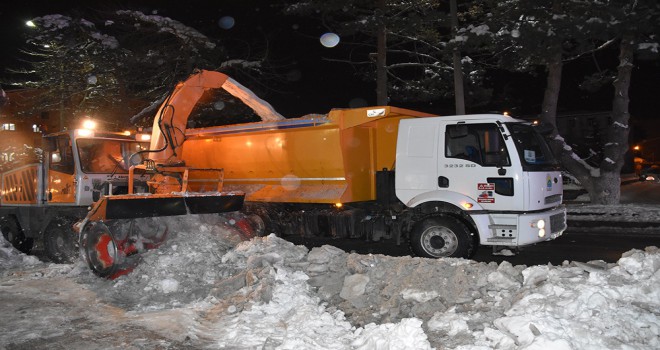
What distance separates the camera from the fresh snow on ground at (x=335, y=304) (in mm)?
4594

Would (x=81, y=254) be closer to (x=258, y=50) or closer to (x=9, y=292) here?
(x=9, y=292)

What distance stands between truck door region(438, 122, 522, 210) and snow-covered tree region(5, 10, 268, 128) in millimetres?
12844

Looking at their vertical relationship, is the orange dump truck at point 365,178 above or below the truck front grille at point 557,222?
above

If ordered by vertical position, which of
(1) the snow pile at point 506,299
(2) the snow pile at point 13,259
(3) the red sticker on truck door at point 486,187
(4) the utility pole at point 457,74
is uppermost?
(4) the utility pole at point 457,74

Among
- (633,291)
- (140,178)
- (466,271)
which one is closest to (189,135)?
(140,178)

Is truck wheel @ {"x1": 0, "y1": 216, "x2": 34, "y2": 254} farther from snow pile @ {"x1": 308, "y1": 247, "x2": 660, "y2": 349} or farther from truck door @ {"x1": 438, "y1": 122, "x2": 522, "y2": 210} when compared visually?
truck door @ {"x1": 438, "y1": 122, "x2": 522, "y2": 210}

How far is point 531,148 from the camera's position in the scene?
8.12 meters

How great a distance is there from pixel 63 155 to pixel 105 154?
2.57 ft

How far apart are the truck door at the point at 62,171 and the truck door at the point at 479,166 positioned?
7.23 m

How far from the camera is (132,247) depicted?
834 centimetres

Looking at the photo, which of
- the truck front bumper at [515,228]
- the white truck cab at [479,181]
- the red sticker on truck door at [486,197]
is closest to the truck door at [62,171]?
the white truck cab at [479,181]

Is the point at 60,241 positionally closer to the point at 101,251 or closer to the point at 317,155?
the point at 101,251

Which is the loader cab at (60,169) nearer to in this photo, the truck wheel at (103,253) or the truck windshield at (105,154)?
the truck windshield at (105,154)

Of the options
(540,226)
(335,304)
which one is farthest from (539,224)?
(335,304)
